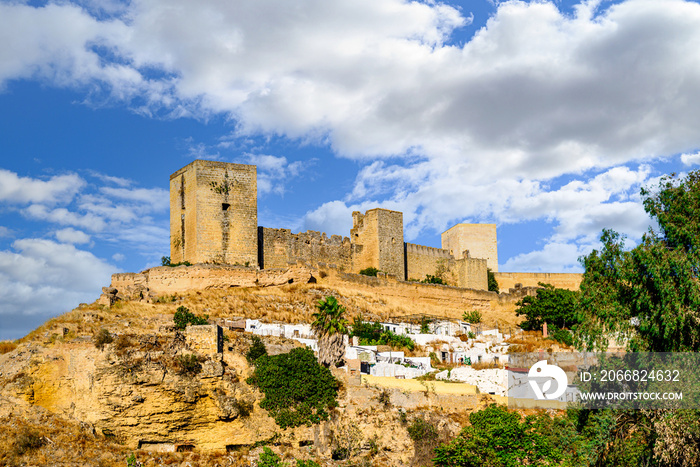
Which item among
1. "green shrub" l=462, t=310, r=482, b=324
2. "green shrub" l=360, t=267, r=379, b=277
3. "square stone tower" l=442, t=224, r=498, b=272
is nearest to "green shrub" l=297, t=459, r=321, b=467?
"green shrub" l=462, t=310, r=482, b=324

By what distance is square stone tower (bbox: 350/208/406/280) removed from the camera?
3834cm

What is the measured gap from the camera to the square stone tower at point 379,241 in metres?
38.3

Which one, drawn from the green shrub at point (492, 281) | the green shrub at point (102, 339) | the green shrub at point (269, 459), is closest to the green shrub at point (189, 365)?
the green shrub at point (102, 339)

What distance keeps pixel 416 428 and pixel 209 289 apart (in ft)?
39.5

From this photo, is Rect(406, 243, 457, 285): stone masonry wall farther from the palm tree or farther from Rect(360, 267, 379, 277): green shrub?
the palm tree

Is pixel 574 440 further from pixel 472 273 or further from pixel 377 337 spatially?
pixel 472 273

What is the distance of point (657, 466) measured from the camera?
14406mm

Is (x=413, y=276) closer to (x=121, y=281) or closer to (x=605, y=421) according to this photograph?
(x=121, y=281)

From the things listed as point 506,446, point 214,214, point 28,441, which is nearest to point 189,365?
point 28,441

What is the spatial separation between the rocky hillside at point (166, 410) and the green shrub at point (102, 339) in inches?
2.7

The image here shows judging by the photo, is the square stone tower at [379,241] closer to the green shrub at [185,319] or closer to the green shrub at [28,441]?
the green shrub at [185,319]

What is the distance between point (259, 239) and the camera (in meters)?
34.4

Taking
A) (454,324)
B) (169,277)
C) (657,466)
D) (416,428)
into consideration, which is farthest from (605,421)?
(169,277)

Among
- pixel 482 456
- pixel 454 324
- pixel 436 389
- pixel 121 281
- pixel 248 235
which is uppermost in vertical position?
pixel 248 235
